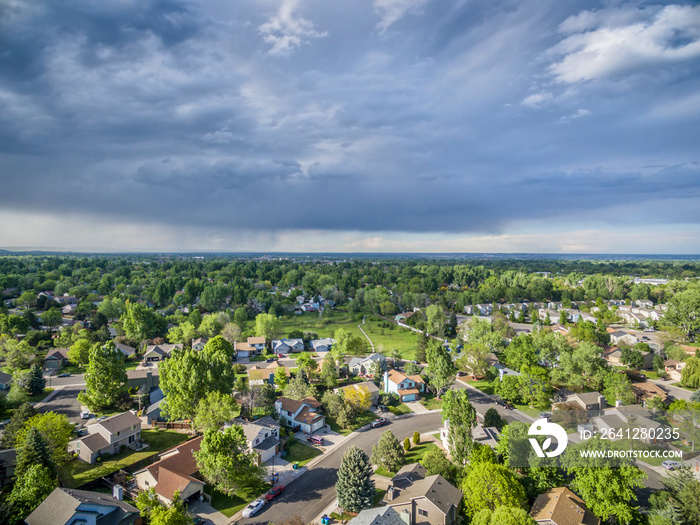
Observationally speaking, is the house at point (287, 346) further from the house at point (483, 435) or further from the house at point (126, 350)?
the house at point (483, 435)

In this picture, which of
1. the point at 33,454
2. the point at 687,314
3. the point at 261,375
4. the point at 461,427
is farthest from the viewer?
the point at 687,314

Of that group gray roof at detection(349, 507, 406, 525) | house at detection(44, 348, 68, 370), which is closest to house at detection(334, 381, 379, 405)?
gray roof at detection(349, 507, 406, 525)

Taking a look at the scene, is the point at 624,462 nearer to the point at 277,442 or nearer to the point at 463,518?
the point at 463,518

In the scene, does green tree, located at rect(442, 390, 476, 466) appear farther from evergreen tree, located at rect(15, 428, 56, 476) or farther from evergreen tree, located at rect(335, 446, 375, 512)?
evergreen tree, located at rect(15, 428, 56, 476)

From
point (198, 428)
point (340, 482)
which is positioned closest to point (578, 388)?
point (340, 482)

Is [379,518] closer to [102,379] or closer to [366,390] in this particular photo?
[366,390]

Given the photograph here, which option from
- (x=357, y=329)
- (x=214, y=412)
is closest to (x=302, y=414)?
(x=214, y=412)

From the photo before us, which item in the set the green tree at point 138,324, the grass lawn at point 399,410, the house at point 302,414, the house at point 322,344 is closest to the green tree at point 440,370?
the grass lawn at point 399,410

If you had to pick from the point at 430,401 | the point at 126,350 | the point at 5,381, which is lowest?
the point at 430,401
